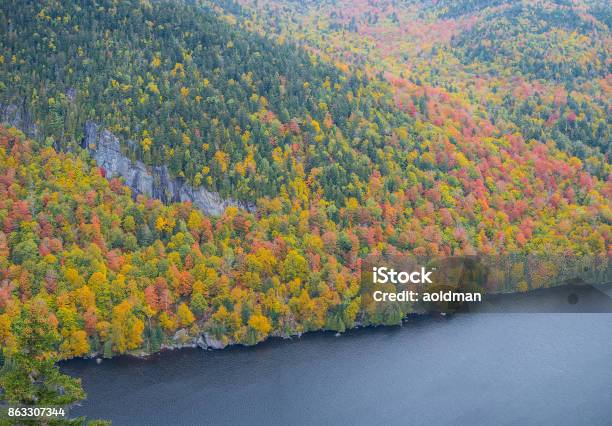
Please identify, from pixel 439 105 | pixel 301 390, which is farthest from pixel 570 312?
pixel 439 105

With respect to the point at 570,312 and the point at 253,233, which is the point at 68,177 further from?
the point at 570,312

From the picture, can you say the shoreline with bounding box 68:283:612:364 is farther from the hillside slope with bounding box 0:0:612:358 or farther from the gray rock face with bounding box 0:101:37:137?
the gray rock face with bounding box 0:101:37:137

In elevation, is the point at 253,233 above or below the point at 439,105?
below

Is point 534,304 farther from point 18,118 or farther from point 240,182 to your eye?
point 18,118

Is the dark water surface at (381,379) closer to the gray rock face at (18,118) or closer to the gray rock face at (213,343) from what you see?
the gray rock face at (213,343)

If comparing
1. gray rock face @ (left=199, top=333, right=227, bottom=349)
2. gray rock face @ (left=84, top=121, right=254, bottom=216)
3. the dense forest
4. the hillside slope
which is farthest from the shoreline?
gray rock face @ (left=84, top=121, right=254, bottom=216)

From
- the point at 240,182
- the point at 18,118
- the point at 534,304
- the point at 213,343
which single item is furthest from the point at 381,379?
the point at 18,118

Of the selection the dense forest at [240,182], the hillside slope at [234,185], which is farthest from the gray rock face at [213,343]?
the dense forest at [240,182]
